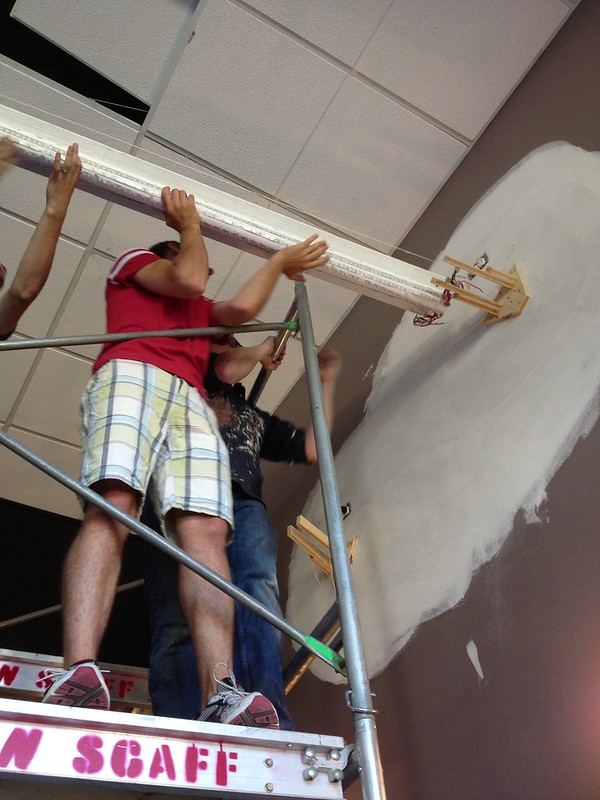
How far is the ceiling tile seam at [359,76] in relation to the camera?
2.19 meters

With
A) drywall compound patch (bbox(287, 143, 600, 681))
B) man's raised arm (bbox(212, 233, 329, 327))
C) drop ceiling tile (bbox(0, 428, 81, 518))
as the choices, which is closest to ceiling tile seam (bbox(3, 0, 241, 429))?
drop ceiling tile (bbox(0, 428, 81, 518))

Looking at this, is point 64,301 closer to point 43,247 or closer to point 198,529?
point 43,247

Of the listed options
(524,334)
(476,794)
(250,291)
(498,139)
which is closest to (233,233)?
(250,291)

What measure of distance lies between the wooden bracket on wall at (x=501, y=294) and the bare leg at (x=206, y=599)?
96 centimetres

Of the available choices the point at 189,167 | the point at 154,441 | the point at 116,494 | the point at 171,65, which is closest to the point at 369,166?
the point at 189,167

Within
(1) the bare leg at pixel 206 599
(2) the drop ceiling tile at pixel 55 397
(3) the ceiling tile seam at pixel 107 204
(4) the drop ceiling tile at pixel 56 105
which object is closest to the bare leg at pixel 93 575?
(1) the bare leg at pixel 206 599

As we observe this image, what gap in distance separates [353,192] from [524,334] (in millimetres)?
1107

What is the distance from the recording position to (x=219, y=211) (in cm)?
172

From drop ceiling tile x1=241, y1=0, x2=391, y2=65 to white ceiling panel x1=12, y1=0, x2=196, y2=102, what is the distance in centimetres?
28

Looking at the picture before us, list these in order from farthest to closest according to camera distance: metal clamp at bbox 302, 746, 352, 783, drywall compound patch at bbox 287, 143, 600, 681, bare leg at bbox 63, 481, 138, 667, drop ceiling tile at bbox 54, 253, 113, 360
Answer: drop ceiling tile at bbox 54, 253, 113, 360 < drywall compound patch at bbox 287, 143, 600, 681 < bare leg at bbox 63, 481, 138, 667 < metal clamp at bbox 302, 746, 352, 783

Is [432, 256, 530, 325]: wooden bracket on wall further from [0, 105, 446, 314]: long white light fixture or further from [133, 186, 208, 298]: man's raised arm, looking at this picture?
[133, 186, 208, 298]: man's raised arm

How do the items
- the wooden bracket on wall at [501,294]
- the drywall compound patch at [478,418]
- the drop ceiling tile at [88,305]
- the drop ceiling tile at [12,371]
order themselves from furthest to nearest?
the drop ceiling tile at [12,371], the drop ceiling tile at [88,305], the wooden bracket on wall at [501,294], the drywall compound patch at [478,418]

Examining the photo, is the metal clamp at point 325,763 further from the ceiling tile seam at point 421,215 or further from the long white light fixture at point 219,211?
the ceiling tile seam at point 421,215

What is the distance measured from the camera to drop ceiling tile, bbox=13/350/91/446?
2.96 m
